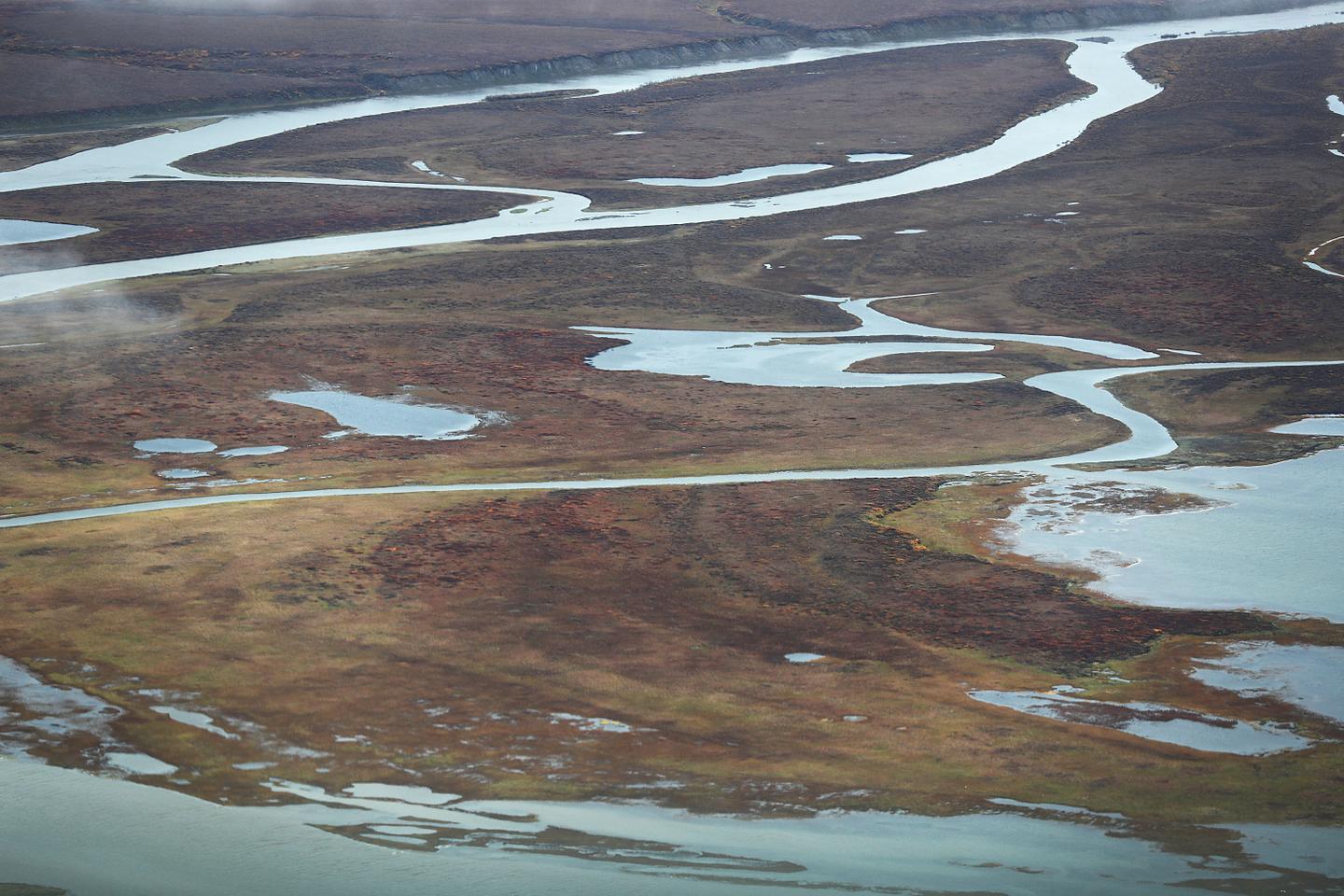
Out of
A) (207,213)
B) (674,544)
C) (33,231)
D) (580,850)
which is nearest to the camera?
(580,850)

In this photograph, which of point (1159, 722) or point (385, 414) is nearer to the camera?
point (1159, 722)

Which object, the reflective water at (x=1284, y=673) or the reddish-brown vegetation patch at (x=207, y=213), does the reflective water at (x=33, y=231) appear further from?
the reflective water at (x=1284, y=673)

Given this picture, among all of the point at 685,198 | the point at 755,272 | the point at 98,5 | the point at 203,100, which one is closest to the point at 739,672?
the point at 755,272

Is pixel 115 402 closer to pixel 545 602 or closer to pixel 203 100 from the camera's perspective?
pixel 545 602

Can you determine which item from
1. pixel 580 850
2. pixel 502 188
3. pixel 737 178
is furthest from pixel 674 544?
pixel 737 178

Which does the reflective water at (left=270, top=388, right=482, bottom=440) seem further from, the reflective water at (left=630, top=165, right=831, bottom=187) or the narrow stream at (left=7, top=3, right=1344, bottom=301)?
the reflective water at (left=630, top=165, right=831, bottom=187)

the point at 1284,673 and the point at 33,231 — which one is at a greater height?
the point at 33,231

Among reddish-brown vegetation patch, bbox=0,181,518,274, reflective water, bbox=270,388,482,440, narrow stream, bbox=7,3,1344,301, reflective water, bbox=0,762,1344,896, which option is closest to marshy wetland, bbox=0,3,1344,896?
reflective water, bbox=0,762,1344,896

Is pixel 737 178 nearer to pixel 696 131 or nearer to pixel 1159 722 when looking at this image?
pixel 696 131

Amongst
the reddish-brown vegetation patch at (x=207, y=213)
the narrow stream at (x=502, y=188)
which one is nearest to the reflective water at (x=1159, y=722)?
the narrow stream at (x=502, y=188)
